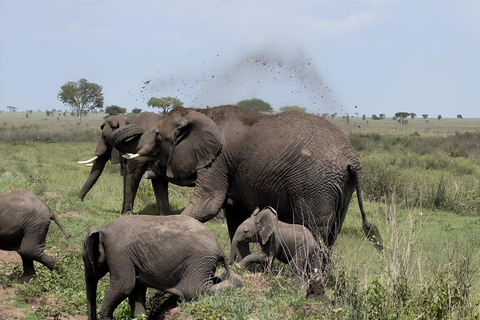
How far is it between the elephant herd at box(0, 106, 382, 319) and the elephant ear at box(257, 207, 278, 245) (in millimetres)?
13

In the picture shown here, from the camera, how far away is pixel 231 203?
30.5 ft

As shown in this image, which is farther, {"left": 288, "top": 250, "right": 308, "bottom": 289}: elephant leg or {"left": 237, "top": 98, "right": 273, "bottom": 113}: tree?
{"left": 237, "top": 98, "right": 273, "bottom": 113}: tree

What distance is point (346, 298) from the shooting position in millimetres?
6398

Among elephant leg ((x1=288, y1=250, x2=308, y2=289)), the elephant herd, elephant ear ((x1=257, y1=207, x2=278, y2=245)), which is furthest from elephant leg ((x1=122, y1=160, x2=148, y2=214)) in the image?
elephant leg ((x1=288, y1=250, x2=308, y2=289))

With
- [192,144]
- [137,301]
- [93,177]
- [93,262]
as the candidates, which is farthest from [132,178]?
[137,301]

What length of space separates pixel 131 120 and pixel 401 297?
7.90 m

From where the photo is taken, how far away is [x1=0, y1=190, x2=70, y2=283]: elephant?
27.3 feet

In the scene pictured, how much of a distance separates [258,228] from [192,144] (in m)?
1.82

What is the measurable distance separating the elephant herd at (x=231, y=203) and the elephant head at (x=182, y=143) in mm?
15

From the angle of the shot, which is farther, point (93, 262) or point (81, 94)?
point (81, 94)

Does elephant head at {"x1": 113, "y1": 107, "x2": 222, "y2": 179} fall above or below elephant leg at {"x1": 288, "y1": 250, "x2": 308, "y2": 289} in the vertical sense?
above

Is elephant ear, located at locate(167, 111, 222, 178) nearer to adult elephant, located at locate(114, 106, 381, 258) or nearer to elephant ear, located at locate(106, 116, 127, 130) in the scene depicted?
adult elephant, located at locate(114, 106, 381, 258)

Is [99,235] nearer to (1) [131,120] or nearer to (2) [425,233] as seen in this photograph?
(1) [131,120]

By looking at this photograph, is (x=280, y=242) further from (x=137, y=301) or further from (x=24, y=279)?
(x=24, y=279)
